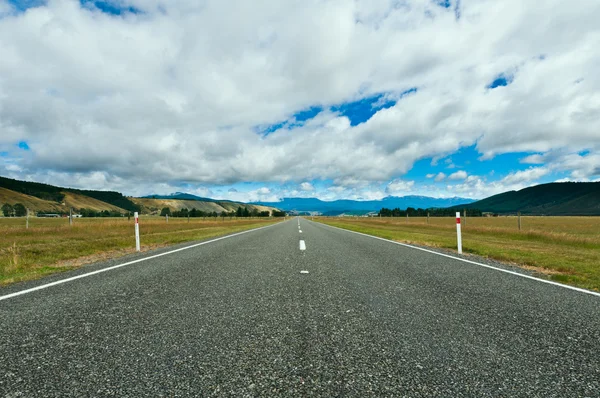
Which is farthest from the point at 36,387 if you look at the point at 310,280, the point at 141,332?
the point at 310,280

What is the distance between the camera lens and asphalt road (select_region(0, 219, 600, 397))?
234 cm

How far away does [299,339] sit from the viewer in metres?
3.20

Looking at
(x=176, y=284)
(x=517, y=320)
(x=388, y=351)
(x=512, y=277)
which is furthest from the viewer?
(x=512, y=277)

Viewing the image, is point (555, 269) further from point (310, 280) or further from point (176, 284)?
point (176, 284)

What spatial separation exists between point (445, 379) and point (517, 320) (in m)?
2.12

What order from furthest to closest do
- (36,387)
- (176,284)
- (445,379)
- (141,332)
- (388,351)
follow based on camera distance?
1. (176,284)
2. (141,332)
3. (388,351)
4. (445,379)
5. (36,387)

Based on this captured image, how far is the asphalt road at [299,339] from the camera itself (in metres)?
2.34

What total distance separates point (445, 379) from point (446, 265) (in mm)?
6262

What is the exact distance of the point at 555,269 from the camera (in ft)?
26.5

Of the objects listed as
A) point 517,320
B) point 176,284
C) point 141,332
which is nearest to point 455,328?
point 517,320

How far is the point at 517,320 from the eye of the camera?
3.85 m

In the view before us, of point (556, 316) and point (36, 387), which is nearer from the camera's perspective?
point (36, 387)

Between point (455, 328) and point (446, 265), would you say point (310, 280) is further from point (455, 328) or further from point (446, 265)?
point (446, 265)

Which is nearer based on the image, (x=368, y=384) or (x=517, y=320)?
(x=368, y=384)
